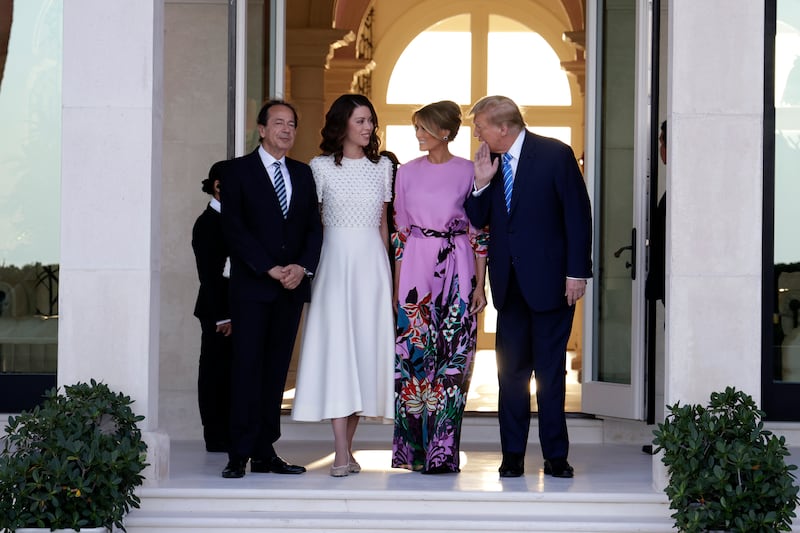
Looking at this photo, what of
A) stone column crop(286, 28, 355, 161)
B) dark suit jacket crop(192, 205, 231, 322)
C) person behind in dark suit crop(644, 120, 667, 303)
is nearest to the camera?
dark suit jacket crop(192, 205, 231, 322)

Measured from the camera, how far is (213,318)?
21.7ft

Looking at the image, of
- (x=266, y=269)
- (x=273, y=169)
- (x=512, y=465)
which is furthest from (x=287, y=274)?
(x=512, y=465)

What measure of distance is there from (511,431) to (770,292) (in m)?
2.03

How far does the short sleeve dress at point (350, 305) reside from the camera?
5.93 meters

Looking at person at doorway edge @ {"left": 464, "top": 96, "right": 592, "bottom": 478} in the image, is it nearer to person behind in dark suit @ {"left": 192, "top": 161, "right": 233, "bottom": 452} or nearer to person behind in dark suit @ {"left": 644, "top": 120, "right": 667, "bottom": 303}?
person behind in dark suit @ {"left": 644, "top": 120, "right": 667, "bottom": 303}

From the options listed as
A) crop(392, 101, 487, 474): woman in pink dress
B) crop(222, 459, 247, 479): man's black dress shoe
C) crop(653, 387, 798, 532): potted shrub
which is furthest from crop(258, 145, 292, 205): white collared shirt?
crop(653, 387, 798, 532): potted shrub

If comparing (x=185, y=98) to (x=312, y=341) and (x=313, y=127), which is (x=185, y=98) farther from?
(x=313, y=127)

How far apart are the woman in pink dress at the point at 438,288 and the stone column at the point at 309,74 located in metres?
5.05

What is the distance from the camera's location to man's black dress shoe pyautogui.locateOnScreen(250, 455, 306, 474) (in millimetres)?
5975

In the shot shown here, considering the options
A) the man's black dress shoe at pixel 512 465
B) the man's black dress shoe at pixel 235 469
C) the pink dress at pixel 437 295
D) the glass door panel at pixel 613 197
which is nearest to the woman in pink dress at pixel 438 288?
the pink dress at pixel 437 295

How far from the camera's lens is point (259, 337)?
5.82 metres

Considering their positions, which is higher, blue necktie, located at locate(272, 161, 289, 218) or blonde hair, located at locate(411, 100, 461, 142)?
blonde hair, located at locate(411, 100, 461, 142)

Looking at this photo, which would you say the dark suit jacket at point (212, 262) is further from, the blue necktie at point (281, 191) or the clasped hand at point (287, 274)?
the clasped hand at point (287, 274)

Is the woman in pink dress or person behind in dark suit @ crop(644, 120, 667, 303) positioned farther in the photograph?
person behind in dark suit @ crop(644, 120, 667, 303)
